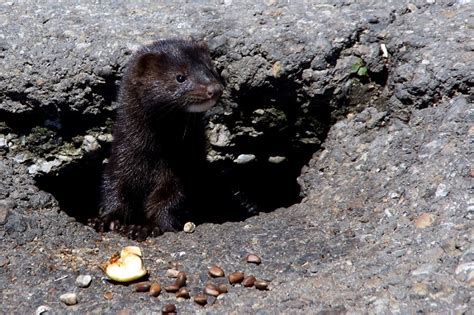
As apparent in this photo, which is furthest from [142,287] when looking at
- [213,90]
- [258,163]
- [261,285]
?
[258,163]

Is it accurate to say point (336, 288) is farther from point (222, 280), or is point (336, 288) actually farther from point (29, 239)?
point (29, 239)

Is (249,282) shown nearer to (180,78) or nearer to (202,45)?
(180,78)

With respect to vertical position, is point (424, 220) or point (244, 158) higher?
point (424, 220)

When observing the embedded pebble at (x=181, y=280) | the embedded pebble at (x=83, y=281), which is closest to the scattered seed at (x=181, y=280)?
the embedded pebble at (x=181, y=280)

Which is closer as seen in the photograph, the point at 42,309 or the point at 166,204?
the point at 42,309

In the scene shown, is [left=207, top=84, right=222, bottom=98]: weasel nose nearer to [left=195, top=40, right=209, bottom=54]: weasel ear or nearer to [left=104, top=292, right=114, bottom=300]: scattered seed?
[left=195, top=40, right=209, bottom=54]: weasel ear

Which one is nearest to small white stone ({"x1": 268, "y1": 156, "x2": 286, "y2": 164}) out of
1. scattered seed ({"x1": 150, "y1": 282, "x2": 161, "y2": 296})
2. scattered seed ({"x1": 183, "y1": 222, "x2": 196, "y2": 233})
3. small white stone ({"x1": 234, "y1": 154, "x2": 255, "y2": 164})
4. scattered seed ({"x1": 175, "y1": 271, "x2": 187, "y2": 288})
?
small white stone ({"x1": 234, "y1": 154, "x2": 255, "y2": 164})

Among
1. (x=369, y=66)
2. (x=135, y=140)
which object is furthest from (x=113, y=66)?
(x=369, y=66)
